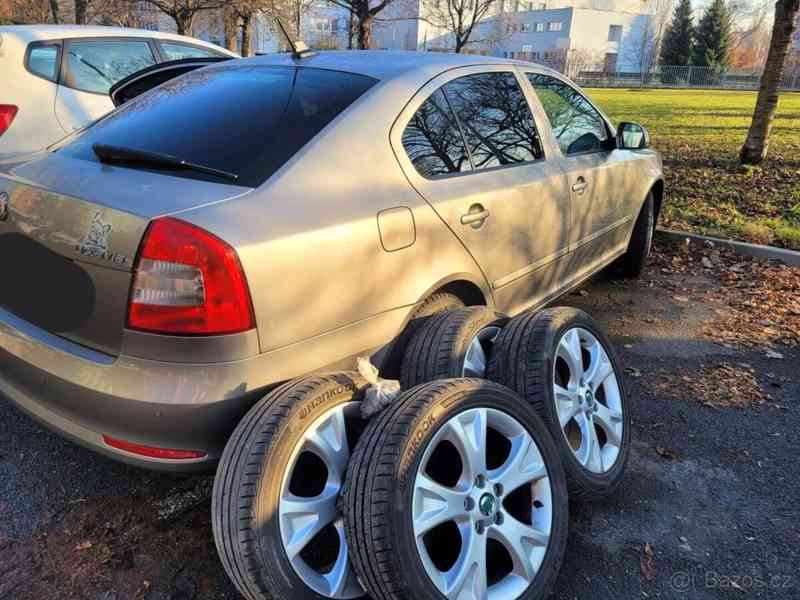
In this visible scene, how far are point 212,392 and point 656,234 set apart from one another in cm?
564

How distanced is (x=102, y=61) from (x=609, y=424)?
583cm

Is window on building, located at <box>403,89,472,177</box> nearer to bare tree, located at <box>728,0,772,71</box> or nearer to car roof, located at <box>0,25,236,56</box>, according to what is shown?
car roof, located at <box>0,25,236,56</box>

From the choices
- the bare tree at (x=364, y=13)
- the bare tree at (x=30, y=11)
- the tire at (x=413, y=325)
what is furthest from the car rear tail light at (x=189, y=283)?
the bare tree at (x=30, y=11)

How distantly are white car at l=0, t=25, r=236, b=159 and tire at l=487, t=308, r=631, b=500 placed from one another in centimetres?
447

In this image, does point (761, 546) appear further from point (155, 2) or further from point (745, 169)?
A: point (155, 2)

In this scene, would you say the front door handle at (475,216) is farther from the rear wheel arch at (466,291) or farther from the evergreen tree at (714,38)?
the evergreen tree at (714,38)

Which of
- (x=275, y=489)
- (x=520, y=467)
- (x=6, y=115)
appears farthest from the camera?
(x=6, y=115)

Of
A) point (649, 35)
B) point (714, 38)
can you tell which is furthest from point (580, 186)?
point (649, 35)

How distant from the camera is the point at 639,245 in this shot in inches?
214

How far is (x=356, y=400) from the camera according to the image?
225 cm

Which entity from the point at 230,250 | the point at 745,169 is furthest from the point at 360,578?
the point at 745,169

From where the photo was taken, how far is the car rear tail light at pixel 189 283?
2020mm

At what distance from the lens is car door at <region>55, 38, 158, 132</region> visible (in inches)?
233

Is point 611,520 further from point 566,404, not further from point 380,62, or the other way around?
point 380,62
